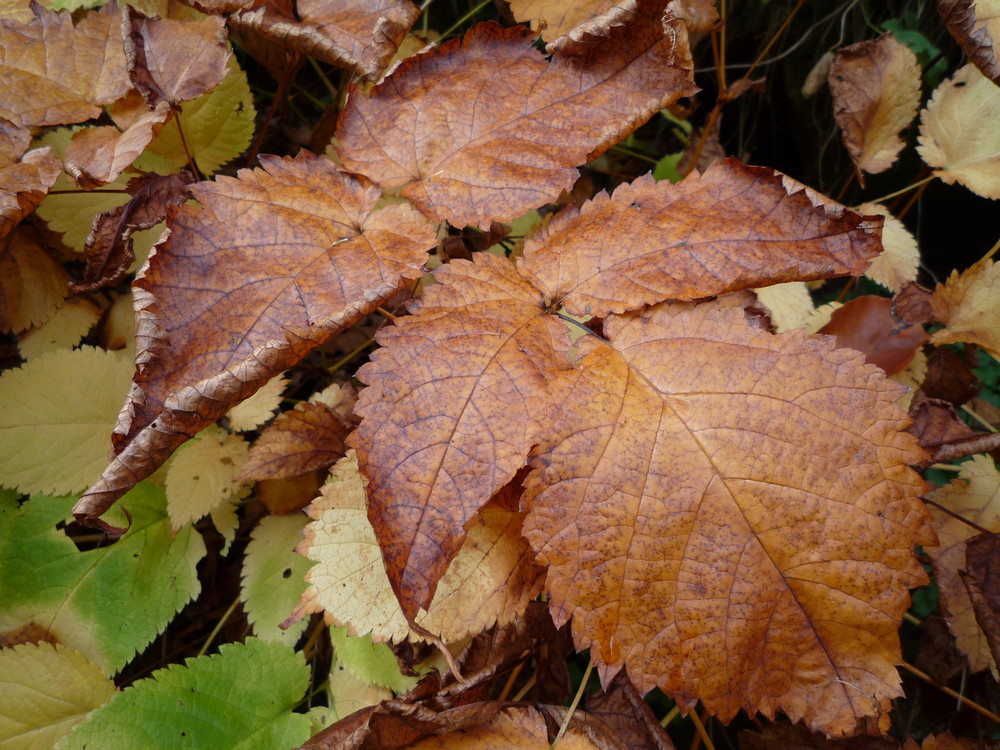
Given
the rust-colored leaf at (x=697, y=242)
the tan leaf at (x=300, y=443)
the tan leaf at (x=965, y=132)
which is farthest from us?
the tan leaf at (x=965, y=132)

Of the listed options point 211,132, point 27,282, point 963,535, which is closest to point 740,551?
point 963,535

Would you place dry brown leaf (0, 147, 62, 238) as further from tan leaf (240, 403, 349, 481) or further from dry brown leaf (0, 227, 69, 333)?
tan leaf (240, 403, 349, 481)

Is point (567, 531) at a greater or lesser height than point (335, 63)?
lesser

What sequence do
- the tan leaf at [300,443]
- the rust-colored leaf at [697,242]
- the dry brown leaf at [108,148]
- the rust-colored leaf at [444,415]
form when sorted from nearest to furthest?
the rust-colored leaf at [444,415] → the rust-colored leaf at [697,242] → the dry brown leaf at [108,148] → the tan leaf at [300,443]

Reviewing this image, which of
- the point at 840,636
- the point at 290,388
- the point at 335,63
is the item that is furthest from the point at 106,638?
the point at 840,636

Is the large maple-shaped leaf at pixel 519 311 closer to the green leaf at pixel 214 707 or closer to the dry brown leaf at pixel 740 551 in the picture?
the dry brown leaf at pixel 740 551

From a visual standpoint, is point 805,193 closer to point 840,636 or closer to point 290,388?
point 840,636

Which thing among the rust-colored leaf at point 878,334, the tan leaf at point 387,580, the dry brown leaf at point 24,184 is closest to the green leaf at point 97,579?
the tan leaf at point 387,580
